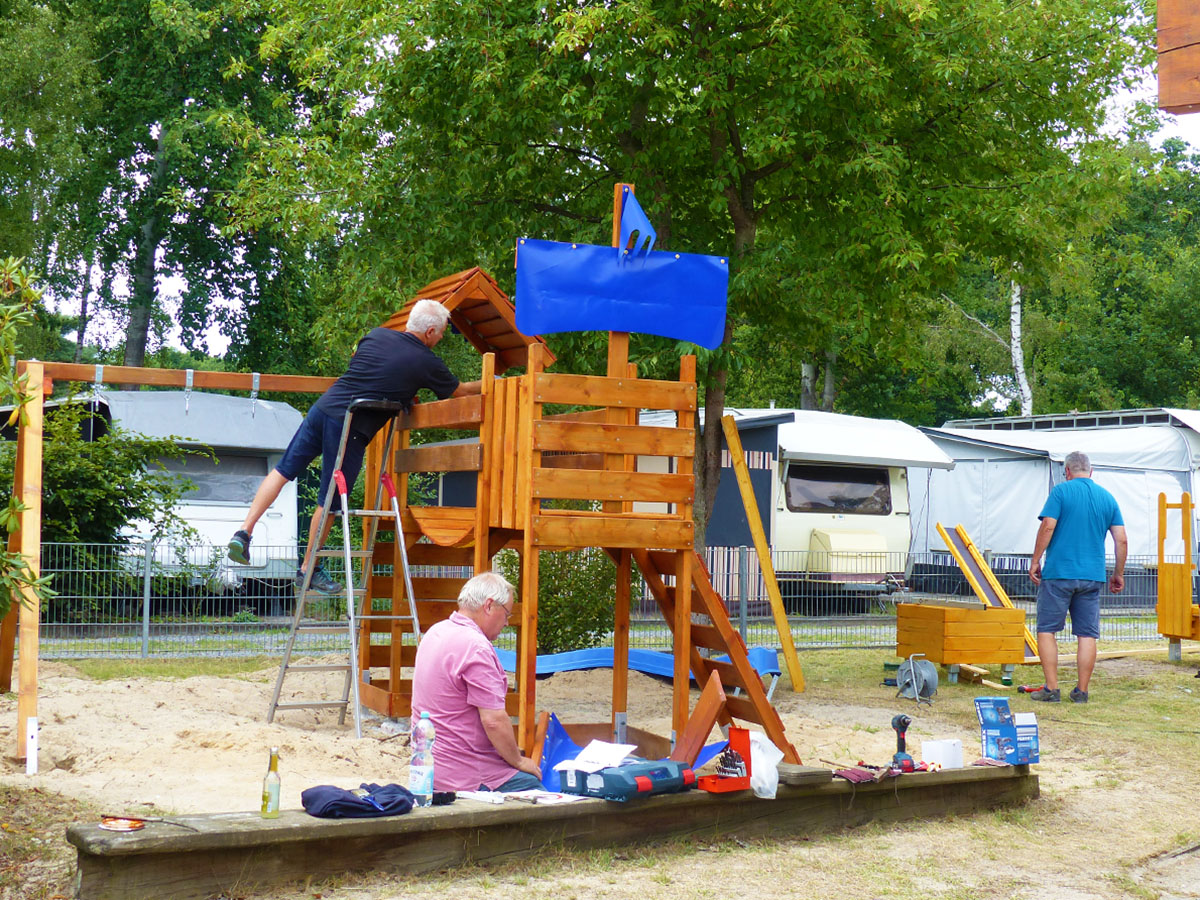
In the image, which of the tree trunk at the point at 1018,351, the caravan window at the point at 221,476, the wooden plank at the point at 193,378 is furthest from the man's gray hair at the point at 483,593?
the tree trunk at the point at 1018,351

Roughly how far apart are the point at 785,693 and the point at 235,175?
57.3 feet

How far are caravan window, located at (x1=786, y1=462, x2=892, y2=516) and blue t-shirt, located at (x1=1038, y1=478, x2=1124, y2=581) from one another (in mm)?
6969

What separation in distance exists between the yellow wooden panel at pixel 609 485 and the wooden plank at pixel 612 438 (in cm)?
13

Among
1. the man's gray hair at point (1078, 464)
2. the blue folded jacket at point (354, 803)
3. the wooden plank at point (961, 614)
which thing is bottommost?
the blue folded jacket at point (354, 803)

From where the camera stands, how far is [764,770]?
16.8ft

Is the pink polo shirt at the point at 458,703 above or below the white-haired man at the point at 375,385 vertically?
below

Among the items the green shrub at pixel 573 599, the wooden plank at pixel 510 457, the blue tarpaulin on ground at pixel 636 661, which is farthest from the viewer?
the green shrub at pixel 573 599

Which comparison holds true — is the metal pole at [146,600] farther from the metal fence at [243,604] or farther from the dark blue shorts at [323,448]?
the dark blue shorts at [323,448]

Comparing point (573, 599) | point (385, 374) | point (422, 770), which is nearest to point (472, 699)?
point (422, 770)

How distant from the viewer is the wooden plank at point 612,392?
6.01 metres

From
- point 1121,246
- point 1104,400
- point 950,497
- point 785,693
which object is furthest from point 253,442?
point 1121,246

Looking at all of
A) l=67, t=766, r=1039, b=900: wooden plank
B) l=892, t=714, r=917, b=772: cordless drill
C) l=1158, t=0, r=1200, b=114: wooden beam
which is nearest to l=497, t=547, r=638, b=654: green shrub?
l=892, t=714, r=917, b=772: cordless drill

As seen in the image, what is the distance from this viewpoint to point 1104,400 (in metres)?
34.6

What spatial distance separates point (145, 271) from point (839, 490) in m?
16.5
